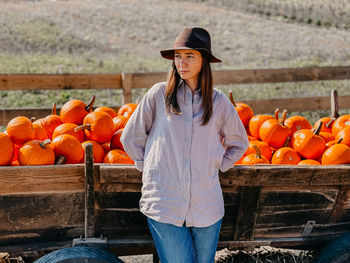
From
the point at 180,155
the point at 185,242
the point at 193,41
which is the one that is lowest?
the point at 185,242

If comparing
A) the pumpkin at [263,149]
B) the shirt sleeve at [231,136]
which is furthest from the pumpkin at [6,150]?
the pumpkin at [263,149]

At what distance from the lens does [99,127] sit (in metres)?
3.04

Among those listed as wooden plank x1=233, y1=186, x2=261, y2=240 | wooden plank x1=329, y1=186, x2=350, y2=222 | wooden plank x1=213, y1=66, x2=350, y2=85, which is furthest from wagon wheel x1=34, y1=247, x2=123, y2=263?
wooden plank x1=213, y1=66, x2=350, y2=85

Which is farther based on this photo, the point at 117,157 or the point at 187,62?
the point at 117,157

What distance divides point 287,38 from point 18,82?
1931cm

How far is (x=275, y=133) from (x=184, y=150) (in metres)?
1.35

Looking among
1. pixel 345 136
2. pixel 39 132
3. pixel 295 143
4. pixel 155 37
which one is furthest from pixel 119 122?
pixel 155 37

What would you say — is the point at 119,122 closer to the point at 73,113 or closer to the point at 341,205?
the point at 73,113

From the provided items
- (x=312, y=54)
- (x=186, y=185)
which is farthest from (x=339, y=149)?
(x=312, y=54)

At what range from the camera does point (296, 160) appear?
3076 millimetres

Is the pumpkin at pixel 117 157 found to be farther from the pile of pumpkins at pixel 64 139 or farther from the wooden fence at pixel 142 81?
the wooden fence at pixel 142 81

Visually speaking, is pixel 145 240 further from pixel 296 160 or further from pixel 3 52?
pixel 3 52

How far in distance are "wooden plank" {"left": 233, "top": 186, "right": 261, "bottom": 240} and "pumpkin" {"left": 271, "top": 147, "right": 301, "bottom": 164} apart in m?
0.58

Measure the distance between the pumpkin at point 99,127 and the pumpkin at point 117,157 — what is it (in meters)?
0.23
